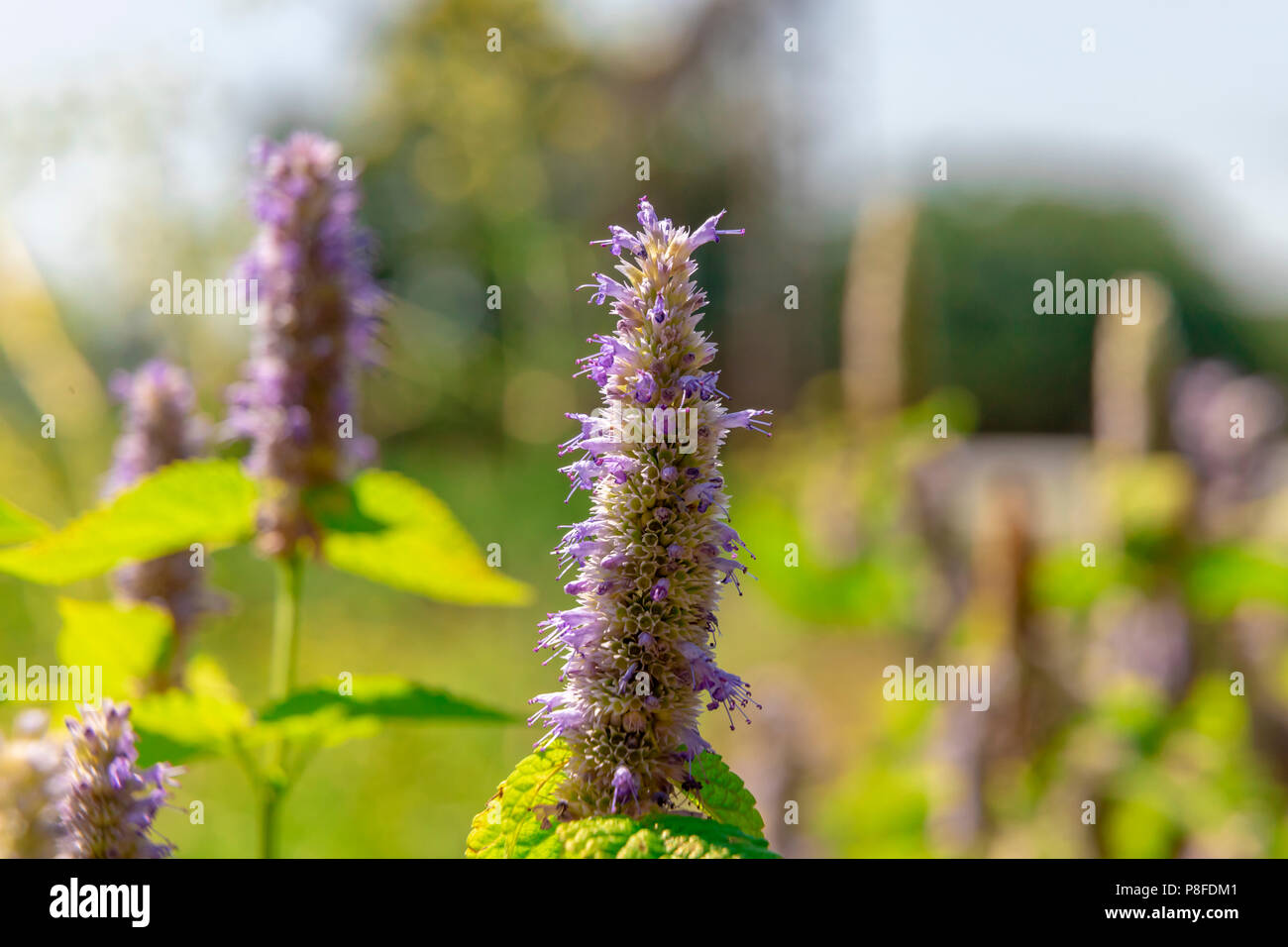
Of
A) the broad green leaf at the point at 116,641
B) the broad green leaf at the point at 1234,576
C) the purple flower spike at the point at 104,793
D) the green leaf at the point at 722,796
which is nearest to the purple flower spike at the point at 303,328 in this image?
the broad green leaf at the point at 116,641

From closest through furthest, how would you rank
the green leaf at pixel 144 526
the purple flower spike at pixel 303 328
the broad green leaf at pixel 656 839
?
the broad green leaf at pixel 656 839 → the green leaf at pixel 144 526 → the purple flower spike at pixel 303 328

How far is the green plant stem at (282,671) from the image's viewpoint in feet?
4.61

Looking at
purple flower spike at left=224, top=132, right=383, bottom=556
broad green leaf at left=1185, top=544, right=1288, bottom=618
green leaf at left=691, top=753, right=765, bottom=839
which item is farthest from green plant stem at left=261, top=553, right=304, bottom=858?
broad green leaf at left=1185, top=544, right=1288, bottom=618

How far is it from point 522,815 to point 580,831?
0.30ft

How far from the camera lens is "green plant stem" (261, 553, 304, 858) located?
55.4 inches

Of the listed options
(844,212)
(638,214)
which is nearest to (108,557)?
(638,214)

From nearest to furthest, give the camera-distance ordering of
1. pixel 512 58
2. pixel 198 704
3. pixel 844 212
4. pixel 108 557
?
pixel 198 704 < pixel 108 557 < pixel 512 58 < pixel 844 212

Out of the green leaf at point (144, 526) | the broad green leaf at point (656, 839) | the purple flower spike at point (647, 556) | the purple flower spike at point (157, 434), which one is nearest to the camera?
the broad green leaf at point (656, 839)

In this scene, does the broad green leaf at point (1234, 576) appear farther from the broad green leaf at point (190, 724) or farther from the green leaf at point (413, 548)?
the broad green leaf at point (190, 724)

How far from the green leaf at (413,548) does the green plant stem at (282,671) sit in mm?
67

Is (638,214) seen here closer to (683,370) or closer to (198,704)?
(683,370)
